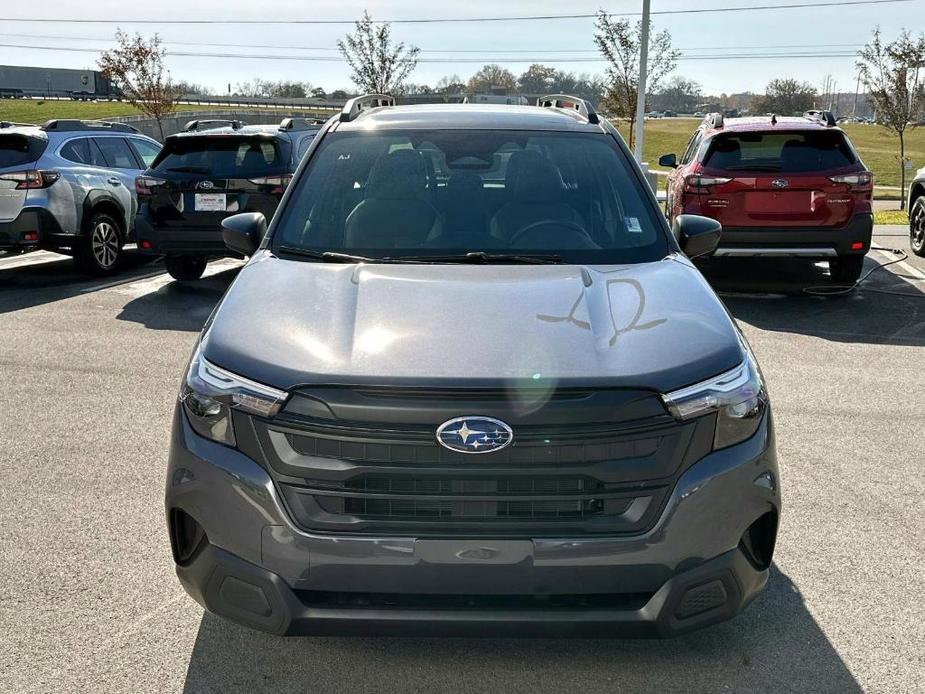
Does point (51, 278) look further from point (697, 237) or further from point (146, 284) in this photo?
point (697, 237)

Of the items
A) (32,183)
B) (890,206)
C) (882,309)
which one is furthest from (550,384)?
(890,206)

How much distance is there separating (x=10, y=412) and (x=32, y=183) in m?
5.52

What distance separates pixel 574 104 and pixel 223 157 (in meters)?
5.85

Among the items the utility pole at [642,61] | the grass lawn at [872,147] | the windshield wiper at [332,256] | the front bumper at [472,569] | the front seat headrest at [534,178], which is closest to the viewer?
the front bumper at [472,569]

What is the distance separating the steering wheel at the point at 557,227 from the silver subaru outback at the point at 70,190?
27.4 ft

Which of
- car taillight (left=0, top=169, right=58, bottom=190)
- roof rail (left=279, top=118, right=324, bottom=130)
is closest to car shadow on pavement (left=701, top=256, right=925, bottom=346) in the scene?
roof rail (left=279, top=118, right=324, bottom=130)

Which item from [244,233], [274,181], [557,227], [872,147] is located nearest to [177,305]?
[274,181]

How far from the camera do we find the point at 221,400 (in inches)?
118

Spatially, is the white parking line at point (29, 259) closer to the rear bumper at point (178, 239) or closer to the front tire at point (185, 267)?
the front tire at point (185, 267)

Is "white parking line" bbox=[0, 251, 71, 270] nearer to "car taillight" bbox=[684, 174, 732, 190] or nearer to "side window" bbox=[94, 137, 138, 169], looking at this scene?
"side window" bbox=[94, 137, 138, 169]

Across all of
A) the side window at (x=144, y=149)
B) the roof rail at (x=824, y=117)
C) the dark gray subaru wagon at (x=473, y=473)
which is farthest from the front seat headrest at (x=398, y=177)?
the side window at (x=144, y=149)

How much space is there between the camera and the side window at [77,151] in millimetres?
11742

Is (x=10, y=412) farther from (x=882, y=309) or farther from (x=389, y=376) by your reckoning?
(x=882, y=309)

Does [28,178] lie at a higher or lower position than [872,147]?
lower
